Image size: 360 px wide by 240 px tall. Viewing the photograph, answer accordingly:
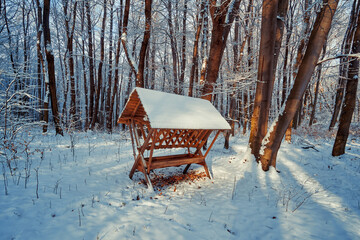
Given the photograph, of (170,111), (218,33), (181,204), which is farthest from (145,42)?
(181,204)

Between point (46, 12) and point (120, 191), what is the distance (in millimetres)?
10147

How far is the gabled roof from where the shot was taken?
3.50 m

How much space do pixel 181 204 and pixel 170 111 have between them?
2.02 m

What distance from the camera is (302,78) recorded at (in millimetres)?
4148

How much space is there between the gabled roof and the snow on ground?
63.1 inches

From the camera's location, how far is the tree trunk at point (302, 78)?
388cm

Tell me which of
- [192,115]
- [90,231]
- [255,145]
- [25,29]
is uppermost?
[25,29]

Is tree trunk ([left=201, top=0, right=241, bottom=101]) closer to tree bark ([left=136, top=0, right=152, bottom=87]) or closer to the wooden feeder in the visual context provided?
the wooden feeder

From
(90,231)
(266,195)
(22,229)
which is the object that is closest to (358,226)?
(266,195)

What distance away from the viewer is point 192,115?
409 cm

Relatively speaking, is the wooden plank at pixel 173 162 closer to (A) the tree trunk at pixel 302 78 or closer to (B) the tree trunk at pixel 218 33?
(A) the tree trunk at pixel 302 78

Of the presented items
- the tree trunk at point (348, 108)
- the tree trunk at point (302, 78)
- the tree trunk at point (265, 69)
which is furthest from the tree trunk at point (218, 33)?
the tree trunk at point (348, 108)

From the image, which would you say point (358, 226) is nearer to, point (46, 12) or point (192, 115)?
point (192, 115)

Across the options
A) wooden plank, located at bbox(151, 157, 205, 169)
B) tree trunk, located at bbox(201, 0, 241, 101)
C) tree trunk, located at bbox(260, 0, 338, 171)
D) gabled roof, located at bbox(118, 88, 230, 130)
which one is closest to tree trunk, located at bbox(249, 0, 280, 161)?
tree trunk, located at bbox(260, 0, 338, 171)
